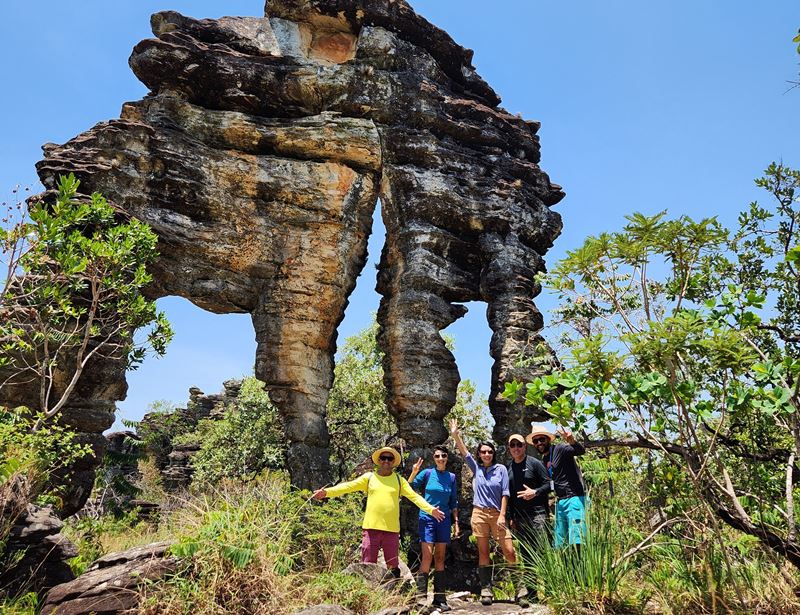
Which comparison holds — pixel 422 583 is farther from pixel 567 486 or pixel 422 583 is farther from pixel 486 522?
pixel 567 486

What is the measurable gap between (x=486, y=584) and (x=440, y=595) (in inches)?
20.9

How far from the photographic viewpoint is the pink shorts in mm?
7082

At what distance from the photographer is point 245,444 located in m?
19.1

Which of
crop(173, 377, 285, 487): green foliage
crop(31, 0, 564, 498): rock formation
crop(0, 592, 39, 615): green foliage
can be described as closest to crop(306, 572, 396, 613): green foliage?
crop(0, 592, 39, 615): green foliage

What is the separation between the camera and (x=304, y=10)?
15.1 m

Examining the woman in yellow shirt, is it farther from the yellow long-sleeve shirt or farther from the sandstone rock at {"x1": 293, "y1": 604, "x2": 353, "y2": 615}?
the sandstone rock at {"x1": 293, "y1": 604, "x2": 353, "y2": 615}

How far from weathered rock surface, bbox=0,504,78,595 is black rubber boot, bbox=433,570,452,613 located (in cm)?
400

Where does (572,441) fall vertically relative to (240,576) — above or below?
above

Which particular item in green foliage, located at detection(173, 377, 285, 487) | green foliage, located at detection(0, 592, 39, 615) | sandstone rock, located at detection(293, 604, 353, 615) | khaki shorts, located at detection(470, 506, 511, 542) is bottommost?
green foliage, located at detection(0, 592, 39, 615)

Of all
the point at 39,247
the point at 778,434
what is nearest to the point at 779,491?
the point at 778,434

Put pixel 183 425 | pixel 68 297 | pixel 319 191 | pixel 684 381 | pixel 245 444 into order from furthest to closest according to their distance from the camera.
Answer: pixel 183 425, pixel 245 444, pixel 319 191, pixel 68 297, pixel 684 381

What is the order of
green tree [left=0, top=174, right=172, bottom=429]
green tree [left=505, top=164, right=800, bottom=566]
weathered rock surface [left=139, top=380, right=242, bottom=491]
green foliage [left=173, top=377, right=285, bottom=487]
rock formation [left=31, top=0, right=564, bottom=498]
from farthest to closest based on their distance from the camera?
1. weathered rock surface [left=139, top=380, right=242, bottom=491]
2. green foliage [left=173, top=377, right=285, bottom=487]
3. rock formation [left=31, top=0, right=564, bottom=498]
4. green tree [left=0, top=174, right=172, bottom=429]
5. green tree [left=505, top=164, right=800, bottom=566]

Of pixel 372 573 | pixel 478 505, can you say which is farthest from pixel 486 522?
pixel 372 573

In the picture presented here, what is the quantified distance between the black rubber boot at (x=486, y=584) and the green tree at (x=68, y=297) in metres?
6.34
